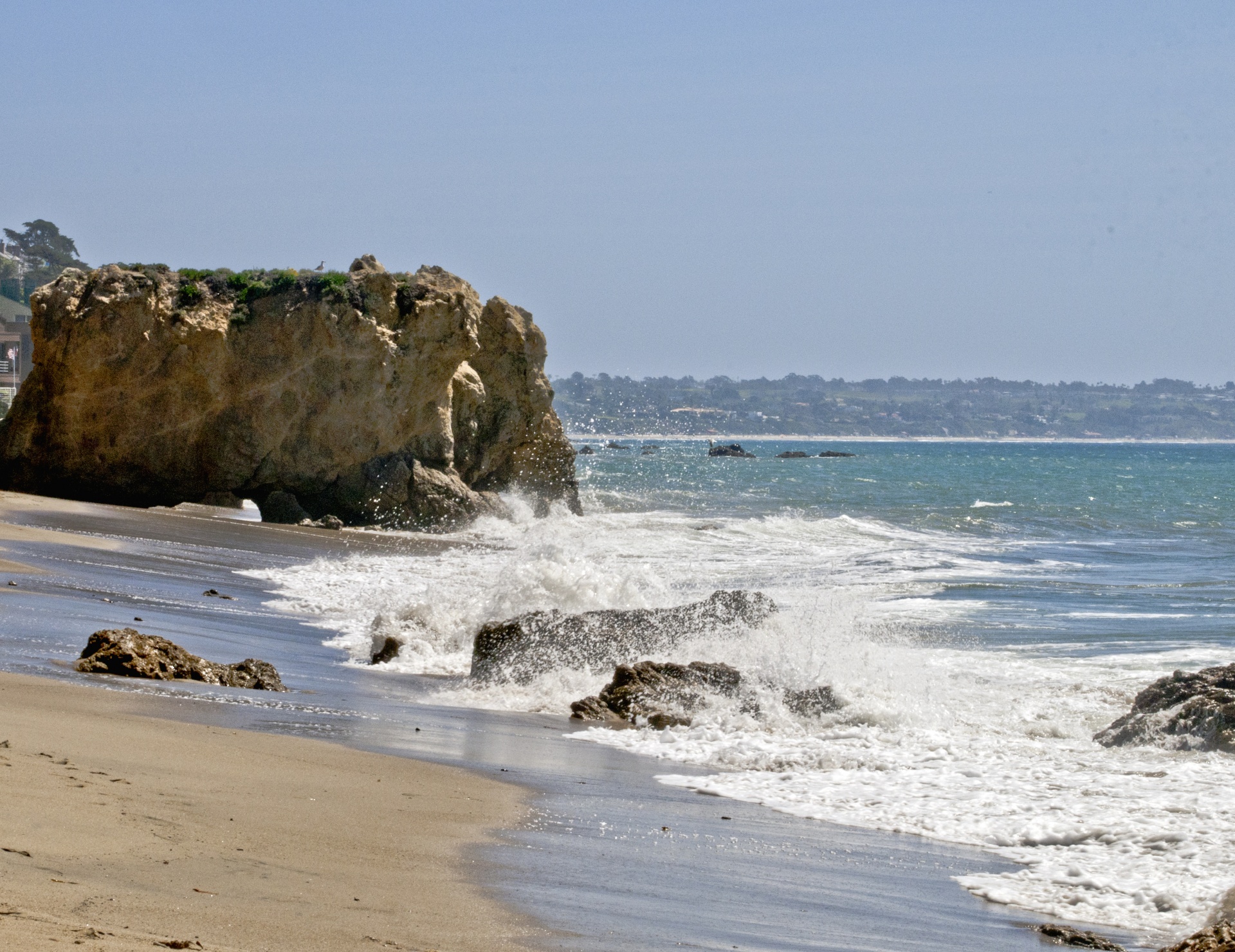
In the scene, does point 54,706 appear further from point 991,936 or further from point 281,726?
point 991,936

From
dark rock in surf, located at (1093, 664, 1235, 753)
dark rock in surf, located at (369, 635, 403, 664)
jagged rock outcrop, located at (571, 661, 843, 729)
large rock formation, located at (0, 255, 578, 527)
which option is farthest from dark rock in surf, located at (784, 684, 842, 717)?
large rock formation, located at (0, 255, 578, 527)

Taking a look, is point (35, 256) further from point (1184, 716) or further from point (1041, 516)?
point (1184, 716)

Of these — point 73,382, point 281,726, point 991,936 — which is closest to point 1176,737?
point 991,936

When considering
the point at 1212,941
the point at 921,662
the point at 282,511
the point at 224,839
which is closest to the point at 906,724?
the point at 921,662

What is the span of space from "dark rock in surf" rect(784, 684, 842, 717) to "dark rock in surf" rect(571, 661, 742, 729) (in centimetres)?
44

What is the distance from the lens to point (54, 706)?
6.71 meters

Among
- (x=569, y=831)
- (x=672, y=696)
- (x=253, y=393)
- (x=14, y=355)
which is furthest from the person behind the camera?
(x=14, y=355)

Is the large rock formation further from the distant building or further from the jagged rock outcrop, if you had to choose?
the jagged rock outcrop

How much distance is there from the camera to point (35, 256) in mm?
129000

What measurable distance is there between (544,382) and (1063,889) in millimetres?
30729

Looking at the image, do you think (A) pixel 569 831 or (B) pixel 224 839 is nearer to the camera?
(B) pixel 224 839

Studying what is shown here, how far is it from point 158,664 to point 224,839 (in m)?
4.12

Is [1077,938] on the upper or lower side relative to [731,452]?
lower

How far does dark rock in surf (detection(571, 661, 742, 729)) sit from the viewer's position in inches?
375
